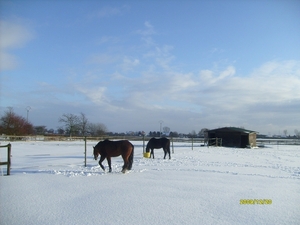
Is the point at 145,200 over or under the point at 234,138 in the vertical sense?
under

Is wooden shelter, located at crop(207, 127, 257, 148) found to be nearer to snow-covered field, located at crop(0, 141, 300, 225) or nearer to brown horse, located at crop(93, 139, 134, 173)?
brown horse, located at crop(93, 139, 134, 173)

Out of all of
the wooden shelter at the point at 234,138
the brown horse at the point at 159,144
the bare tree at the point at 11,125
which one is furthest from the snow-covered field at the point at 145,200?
the bare tree at the point at 11,125

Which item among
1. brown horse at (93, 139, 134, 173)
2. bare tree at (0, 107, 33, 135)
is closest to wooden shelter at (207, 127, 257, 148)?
brown horse at (93, 139, 134, 173)

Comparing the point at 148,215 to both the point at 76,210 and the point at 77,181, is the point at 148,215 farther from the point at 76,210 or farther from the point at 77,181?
the point at 77,181

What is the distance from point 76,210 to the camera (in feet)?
15.3

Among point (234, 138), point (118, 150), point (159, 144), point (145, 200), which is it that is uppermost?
point (118, 150)

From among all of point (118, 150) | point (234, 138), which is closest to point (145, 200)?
point (118, 150)

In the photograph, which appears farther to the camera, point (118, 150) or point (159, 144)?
point (159, 144)

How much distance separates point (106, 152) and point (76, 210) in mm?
4335

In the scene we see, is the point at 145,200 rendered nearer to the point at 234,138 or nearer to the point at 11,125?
the point at 234,138

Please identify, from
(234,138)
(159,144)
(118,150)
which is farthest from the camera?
(234,138)

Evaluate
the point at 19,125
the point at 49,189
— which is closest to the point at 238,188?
the point at 49,189

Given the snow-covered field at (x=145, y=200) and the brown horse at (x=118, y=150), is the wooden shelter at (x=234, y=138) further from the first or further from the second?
the snow-covered field at (x=145, y=200)

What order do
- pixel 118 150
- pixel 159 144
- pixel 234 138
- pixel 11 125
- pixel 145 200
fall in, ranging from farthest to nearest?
pixel 11 125, pixel 234 138, pixel 159 144, pixel 118 150, pixel 145 200
